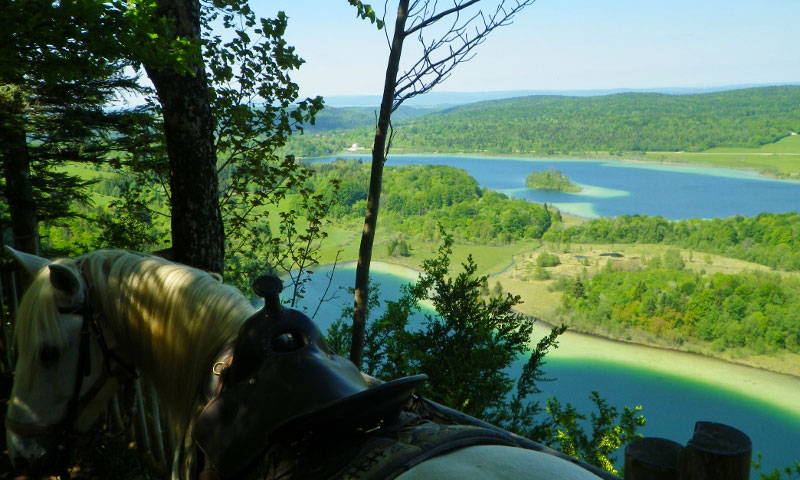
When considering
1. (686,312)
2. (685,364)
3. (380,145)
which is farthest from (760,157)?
(380,145)

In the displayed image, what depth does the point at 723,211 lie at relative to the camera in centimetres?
4294

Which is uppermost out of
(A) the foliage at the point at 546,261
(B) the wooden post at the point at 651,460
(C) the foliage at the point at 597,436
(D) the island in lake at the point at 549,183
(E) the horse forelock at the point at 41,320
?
(E) the horse forelock at the point at 41,320

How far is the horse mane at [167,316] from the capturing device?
177 cm

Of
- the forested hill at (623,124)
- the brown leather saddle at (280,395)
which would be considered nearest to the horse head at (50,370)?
the brown leather saddle at (280,395)

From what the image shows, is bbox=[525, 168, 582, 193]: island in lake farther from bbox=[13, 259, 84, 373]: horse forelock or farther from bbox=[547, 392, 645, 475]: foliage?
bbox=[13, 259, 84, 373]: horse forelock

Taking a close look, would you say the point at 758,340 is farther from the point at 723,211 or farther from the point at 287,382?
the point at 723,211

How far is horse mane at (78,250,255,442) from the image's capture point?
1767 mm

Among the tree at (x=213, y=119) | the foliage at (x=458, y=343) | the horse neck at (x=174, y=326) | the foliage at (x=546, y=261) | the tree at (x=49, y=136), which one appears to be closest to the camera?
the horse neck at (x=174, y=326)

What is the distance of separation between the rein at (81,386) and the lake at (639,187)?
115 feet

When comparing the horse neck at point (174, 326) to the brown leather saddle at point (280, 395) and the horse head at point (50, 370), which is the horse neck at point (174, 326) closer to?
the horse head at point (50, 370)

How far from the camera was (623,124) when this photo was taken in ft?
207

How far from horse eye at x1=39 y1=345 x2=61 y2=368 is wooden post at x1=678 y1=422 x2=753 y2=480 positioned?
2074 millimetres

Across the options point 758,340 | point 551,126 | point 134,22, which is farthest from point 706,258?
point 551,126

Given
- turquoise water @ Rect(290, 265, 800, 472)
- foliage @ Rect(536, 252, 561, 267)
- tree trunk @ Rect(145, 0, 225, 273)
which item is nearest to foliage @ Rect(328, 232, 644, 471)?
tree trunk @ Rect(145, 0, 225, 273)
